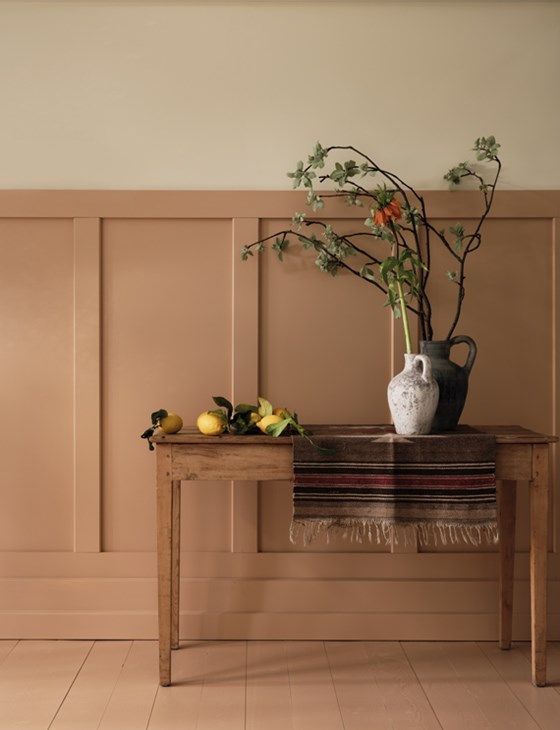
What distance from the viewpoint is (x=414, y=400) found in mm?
2906

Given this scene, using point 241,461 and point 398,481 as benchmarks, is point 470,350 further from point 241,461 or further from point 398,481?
point 241,461

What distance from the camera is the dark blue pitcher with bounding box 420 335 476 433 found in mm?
3064

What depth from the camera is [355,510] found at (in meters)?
2.88

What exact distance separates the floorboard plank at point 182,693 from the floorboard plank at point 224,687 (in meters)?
0.02

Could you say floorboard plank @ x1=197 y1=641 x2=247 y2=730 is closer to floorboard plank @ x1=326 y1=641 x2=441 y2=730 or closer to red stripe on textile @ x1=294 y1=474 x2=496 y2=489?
floorboard plank @ x1=326 y1=641 x2=441 y2=730

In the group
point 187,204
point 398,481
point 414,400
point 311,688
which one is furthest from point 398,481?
point 187,204

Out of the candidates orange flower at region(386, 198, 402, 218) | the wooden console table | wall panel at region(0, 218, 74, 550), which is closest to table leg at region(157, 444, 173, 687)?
the wooden console table

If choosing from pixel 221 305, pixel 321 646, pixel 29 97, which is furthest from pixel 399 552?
pixel 29 97

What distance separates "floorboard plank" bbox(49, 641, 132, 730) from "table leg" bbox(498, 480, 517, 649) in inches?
56.7

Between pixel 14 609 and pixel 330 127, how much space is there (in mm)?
2285

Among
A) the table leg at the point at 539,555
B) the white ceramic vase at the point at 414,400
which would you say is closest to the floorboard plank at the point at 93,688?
the white ceramic vase at the point at 414,400

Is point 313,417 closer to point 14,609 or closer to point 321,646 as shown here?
point 321,646

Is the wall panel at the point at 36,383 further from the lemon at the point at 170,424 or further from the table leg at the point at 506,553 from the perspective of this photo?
the table leg at the point at 506,553

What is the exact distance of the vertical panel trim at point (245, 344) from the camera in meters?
3.42
